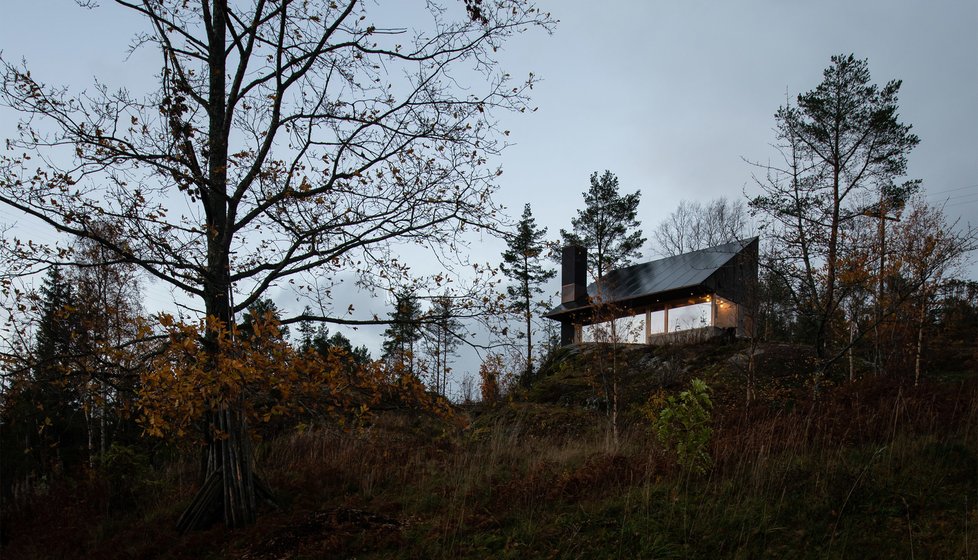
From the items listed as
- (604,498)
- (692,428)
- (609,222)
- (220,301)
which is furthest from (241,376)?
(609,222)

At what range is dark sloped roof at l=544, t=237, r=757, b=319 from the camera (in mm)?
24812

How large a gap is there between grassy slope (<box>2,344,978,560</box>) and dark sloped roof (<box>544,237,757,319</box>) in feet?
46.6

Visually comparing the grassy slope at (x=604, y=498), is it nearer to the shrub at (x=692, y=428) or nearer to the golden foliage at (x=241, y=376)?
the shrub at (x=692, y=428)

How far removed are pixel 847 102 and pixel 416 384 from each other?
16779 millimetres

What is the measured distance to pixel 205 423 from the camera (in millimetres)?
A: 7719

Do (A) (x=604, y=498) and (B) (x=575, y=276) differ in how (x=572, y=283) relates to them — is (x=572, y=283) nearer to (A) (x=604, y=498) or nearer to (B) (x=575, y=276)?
(B) (x=575, y=276)

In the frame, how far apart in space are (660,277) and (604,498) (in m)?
21.7

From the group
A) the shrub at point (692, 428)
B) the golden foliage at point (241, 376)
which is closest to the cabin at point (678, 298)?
the shrub at point (692, 428)

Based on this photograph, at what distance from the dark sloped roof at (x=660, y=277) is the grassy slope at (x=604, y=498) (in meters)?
14.2

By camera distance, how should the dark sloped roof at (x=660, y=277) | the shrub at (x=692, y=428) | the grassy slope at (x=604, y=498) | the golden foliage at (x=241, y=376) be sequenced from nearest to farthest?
the golden foliage at (x=241, y=376) → the grassy slope at (x=604, y=498) → the shrub at (x=692, y=428) → the dark sloped roof at (x=660, y=277)

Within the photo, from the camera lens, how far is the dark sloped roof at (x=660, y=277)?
2481cm

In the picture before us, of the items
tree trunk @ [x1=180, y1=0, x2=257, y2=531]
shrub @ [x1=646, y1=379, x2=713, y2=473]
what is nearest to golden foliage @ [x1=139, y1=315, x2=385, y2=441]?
tree trunk @ [x1=180, y1=0, x2=257, y2=531]

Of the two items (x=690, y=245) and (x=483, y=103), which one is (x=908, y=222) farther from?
(x=690, y=245)

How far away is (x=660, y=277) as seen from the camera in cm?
2734
